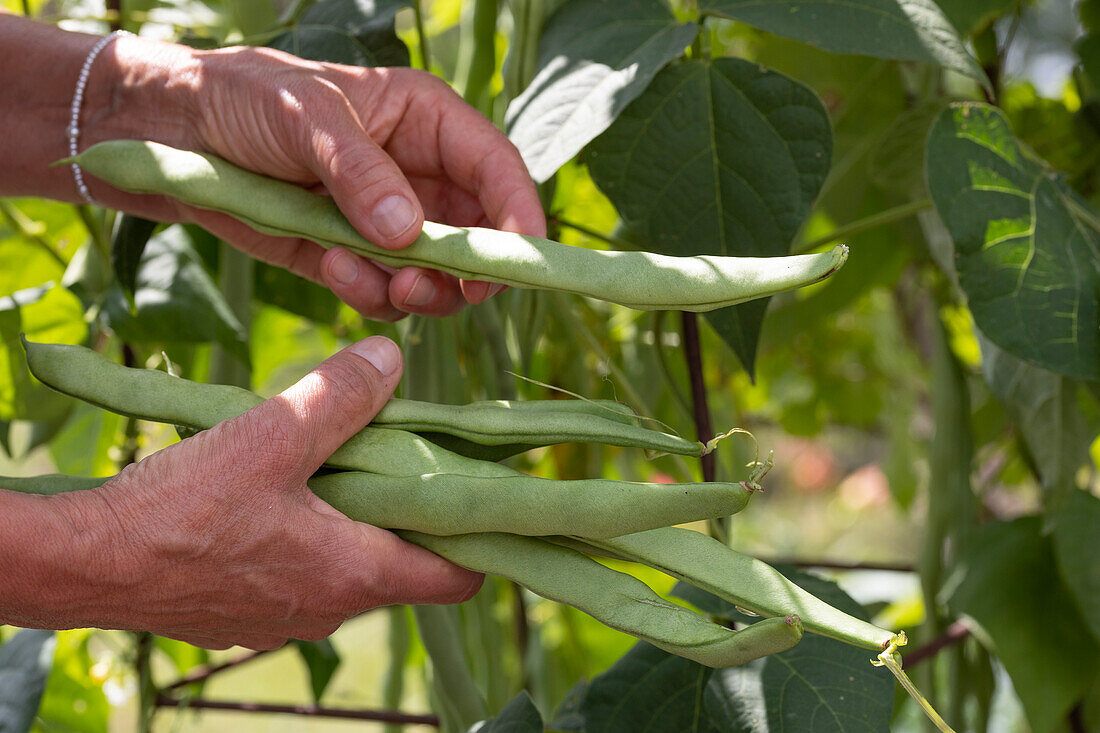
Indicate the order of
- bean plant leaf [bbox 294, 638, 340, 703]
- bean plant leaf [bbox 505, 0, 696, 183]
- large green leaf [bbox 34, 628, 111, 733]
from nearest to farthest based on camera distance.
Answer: bean plant leaf [bbox 505, 0, 696, 183]
bean plant leaf [bbox 294, 638, 340, 703]
large green leaf [bbox 34, 628, 111, 733]

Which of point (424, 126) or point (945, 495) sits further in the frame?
point (945, 495)

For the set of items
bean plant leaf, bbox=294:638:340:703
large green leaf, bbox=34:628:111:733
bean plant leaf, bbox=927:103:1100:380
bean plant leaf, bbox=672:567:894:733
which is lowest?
large green leaf, bbox=34:628:111:733

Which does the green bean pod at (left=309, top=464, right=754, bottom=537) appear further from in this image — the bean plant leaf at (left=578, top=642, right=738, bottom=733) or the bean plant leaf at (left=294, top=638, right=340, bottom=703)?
the bean plant leaf at (left=294, top=638, right=340, bottom=703)

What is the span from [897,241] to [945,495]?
43cm

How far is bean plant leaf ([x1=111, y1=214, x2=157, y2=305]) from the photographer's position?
0.93 m

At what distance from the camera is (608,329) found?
1.49 metres

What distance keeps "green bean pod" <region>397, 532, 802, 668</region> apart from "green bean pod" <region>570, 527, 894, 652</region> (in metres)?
0.02

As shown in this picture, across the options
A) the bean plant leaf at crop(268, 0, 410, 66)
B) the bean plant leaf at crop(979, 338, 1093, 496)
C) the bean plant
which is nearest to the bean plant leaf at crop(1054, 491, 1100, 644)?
the bean plant

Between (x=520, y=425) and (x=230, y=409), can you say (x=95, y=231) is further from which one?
(x=520, y=425)

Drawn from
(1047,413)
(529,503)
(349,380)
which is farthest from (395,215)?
(1047,413)

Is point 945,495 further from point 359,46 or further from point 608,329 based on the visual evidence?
point 359,46

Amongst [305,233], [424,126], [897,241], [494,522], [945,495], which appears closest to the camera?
[494,522]

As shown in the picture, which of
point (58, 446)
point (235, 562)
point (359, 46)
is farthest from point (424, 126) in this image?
point (58, 446)

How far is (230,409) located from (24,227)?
755mm
